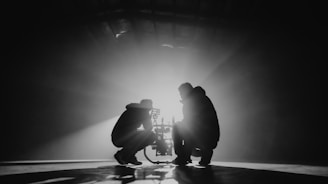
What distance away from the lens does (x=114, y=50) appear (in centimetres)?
912

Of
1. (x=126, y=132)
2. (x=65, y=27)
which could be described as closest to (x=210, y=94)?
(x=126, y=132)

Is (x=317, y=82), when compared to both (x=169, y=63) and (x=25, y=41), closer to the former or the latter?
(x=169, y=63)

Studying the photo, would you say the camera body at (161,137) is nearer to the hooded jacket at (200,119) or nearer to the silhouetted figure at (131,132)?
the silhouetted figure at (131,132)

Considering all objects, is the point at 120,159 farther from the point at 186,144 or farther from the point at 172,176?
the point at 172,176

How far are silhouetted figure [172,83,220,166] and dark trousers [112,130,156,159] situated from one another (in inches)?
32.0

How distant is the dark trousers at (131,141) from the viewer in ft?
14.1

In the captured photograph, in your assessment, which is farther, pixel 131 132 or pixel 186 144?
pixel 131 132

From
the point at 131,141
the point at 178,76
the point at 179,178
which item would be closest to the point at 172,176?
the point at 179,178

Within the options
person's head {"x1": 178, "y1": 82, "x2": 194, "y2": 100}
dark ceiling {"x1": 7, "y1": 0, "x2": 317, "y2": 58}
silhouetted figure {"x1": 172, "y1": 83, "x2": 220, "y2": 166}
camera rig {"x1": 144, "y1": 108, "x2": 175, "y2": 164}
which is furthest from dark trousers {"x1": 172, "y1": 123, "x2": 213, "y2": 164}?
dark ceiling {"x1": 7, "y1": 0, "x2": 317, "y2": 58}

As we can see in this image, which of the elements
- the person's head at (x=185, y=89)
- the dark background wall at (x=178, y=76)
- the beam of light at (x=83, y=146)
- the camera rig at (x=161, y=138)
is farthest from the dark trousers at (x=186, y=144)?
the beam of light at (x=83, y=146)

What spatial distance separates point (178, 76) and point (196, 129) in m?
6.44

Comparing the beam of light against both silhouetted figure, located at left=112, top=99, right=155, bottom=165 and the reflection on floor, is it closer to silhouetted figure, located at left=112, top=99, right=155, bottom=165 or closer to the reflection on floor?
silhouetted figure, located at left=112, top=99, right=155, bottom=165

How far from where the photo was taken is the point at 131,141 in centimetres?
436

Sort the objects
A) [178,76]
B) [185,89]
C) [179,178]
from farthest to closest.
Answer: [178,76]
[185,89]
[179,178]
